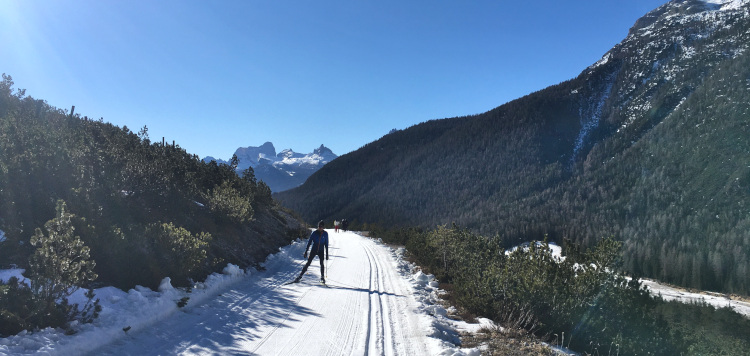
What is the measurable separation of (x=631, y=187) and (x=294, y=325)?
→ 628 ft

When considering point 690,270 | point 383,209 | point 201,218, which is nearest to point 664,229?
point 690,270

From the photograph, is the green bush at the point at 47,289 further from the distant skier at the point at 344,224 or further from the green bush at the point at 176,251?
the distant skier at the point at 344,224

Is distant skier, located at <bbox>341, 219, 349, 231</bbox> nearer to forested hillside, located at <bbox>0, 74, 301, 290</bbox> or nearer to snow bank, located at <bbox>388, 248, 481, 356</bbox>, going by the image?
forested hillside, located at <bbox>0, 74, 301, 290</bbox>

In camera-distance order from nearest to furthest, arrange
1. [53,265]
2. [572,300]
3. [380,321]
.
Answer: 1. [53,265]
2. [380,321]
3. [572,300]

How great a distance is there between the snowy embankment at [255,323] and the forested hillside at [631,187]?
115028mm

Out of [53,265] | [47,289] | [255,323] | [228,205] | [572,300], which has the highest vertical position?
[228,205]

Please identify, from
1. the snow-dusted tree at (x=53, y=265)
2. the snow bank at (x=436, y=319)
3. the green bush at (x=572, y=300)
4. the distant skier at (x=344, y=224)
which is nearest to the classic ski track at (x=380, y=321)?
the snow bank at (x=436, y=319)

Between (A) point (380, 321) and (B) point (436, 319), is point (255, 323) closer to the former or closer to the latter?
(A) point (380, 321)

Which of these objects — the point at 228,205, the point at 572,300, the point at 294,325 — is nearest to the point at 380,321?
the point at 294,325

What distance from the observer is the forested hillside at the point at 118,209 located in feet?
22.7

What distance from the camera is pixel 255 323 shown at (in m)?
6.62

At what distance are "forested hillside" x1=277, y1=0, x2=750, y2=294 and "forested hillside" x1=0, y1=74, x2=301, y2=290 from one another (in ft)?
371

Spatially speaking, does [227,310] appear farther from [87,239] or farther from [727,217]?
[727,217]

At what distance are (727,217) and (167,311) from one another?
178488 mm
